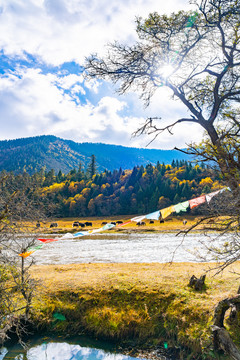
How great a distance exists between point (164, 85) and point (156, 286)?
7.45 metres

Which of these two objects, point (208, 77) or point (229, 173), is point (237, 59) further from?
point (229, 173)

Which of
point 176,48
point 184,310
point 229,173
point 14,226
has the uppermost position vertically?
point 176,48

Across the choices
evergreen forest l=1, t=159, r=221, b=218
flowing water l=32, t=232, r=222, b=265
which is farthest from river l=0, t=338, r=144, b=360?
evergreen forest l=1, t=159, r=221, b=218

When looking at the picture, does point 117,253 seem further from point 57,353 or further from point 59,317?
point 57,353

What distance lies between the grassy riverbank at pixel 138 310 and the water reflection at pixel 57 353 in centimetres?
50

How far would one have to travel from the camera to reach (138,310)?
891 centimetres

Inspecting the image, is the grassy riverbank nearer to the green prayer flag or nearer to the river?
the green prayer flag

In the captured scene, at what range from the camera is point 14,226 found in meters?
6.80

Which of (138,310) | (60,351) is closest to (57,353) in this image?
(60,351)

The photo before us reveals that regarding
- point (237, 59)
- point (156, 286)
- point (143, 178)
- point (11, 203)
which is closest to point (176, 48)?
point (237, 59)

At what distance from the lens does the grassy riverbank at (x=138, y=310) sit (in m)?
7.94

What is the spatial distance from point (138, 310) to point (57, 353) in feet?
9.69

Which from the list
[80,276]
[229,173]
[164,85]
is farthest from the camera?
[80,276]

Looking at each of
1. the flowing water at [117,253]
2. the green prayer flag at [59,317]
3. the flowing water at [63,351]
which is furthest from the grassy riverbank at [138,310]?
the flowing water at [117,253]
